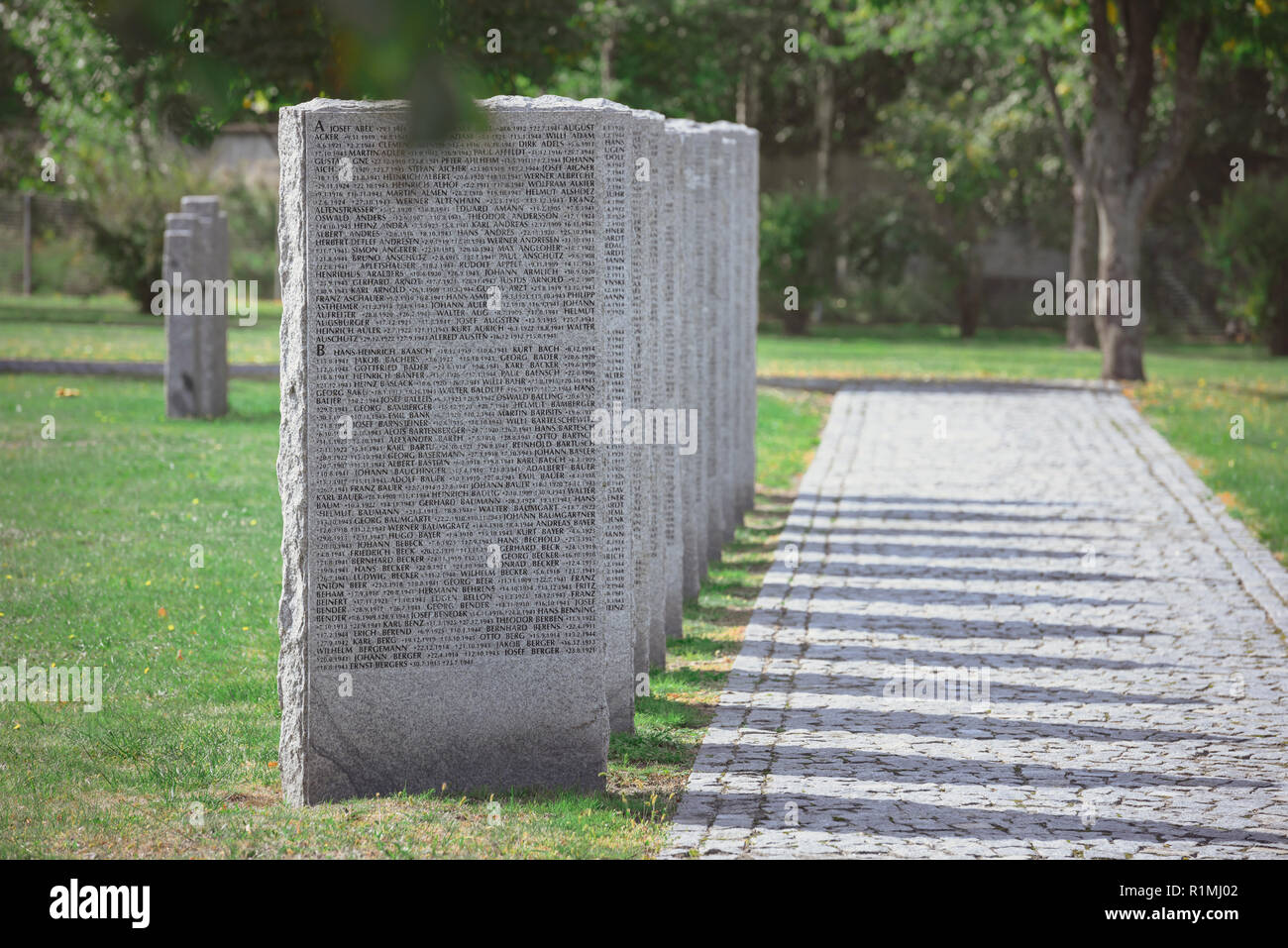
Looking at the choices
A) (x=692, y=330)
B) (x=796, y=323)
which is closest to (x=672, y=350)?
(x=692, y=330)

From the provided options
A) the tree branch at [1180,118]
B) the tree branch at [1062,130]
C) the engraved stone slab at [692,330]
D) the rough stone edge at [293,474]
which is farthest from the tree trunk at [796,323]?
the rough stone edge at [293,474]

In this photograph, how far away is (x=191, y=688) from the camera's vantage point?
7.08 meters

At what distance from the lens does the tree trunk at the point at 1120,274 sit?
22734mm

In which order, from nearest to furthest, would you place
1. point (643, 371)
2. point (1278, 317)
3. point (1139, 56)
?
point (643, 371) < point (1139, 56) < point (1278, 317)

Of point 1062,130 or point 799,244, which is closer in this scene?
point 1062,130

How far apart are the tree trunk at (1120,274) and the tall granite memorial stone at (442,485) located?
59.7 feet

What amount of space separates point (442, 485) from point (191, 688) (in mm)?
2018

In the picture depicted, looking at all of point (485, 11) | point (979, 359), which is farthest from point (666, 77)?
point (485, 11)

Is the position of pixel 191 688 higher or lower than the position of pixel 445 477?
lower

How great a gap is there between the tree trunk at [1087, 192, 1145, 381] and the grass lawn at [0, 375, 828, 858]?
10216mm

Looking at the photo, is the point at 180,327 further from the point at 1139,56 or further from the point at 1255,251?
the point at 1255,251

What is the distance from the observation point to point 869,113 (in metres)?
46.2

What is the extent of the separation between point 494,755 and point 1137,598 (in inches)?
193

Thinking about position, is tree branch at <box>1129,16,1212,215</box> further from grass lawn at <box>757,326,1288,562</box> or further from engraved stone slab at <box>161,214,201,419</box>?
engraved stone slab at <box>161,214,201,419</box>
